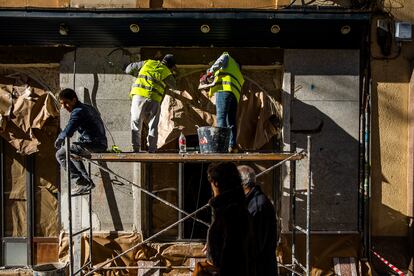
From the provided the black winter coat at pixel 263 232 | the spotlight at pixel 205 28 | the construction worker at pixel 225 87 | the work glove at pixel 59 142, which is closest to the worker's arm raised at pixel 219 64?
the construction worker at pixel 225 87

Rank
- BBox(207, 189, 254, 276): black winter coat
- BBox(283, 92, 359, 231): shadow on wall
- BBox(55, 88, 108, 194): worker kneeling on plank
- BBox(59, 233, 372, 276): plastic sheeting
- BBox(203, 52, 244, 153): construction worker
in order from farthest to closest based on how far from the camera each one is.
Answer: BBox(283, 92, 359, 231): shadow on wall → BBox(59, 233, 372, 276): plastic sheeting → BBox(203, 52, 244, 153): construction worker → BBox(55, 88, 108, 194): worker kneeling on plank → BBox(207, 189, 254, 276): black winter coat

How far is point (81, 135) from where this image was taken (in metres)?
7.41

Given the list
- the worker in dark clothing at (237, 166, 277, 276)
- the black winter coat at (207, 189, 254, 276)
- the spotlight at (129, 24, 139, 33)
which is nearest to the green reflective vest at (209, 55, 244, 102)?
the spotlight at (129, 24, 139, 33)

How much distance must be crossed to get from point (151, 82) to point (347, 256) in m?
4.40

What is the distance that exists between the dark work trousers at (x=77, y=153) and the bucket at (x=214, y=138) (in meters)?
1.69

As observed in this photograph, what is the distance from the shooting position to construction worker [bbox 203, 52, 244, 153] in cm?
721

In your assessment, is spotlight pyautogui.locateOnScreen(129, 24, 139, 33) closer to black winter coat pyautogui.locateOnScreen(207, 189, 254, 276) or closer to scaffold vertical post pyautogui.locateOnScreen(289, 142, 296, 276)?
scaffold vertical post pyautogui.locateOnScreen(289, 142, 296, 276)

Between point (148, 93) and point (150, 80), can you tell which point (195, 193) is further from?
point (150, 80)

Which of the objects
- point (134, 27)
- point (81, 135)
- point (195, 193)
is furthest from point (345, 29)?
point (81, 135)

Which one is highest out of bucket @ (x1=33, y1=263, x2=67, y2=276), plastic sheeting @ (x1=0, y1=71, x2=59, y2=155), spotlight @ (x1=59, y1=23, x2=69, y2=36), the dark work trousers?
spotlight @ (x1=59, y1=23, x2=69, y2=36)

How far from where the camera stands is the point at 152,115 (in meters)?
7.50

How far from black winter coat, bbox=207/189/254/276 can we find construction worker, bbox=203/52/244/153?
2.85 m

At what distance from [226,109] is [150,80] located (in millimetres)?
1225

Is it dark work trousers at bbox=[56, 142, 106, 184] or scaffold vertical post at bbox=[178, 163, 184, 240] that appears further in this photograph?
scaffold vertical post at bbox=[178, 163, 184, 240]
